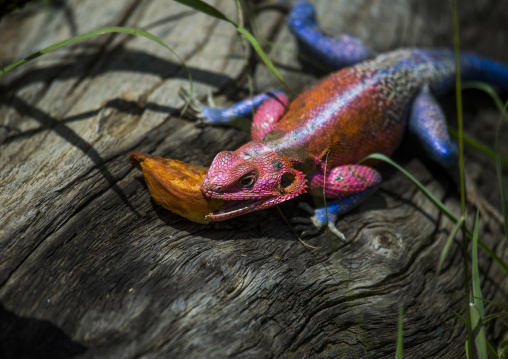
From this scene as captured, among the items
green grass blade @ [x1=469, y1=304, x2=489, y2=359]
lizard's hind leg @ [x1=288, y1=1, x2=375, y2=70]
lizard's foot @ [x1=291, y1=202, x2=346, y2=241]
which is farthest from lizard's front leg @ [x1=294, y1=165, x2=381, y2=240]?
lizard's hind leg @ [x1=288, y1=1, x2=375, y2=70]

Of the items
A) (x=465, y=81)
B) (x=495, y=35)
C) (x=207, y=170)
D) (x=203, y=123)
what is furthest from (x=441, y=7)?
(x=207, y=170)

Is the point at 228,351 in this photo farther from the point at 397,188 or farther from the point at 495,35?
the point at 495,35

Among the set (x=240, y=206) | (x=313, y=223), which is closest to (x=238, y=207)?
(x=240, y=206)

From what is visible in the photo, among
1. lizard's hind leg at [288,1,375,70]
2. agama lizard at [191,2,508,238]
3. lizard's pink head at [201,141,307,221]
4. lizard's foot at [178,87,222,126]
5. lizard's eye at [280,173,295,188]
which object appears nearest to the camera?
lizard's pink head at [201,141,307,221]

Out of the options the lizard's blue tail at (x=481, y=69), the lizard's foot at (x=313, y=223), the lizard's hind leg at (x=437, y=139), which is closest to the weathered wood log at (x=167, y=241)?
the lizard's foot at (x=313, y=223)

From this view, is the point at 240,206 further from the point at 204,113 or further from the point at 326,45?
the point at 326,45

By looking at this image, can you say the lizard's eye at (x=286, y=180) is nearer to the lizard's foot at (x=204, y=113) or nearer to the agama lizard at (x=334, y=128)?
the agama lizard at (x=334, y=128)

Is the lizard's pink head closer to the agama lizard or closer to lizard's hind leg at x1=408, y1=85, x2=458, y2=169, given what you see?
the agama lizard

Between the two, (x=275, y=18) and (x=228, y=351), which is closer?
(x=228, y=351)
